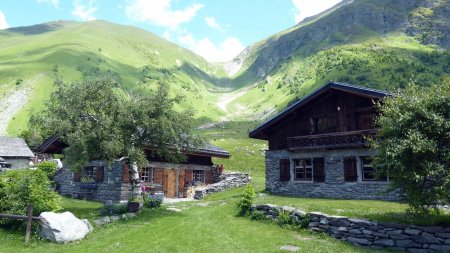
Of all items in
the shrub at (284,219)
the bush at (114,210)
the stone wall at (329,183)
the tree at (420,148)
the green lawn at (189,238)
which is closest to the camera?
the tree at (420,148)

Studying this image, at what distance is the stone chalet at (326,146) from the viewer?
970 inches

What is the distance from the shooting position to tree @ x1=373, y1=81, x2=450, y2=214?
14.0 m

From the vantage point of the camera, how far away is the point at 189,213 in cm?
2228

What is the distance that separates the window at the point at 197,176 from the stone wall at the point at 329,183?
8154mm

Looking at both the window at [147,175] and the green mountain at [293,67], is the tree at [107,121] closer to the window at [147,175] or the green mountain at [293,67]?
the window at [147,175]

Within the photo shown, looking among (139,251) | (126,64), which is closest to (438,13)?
(126,64)

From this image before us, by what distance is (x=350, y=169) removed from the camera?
25141mm

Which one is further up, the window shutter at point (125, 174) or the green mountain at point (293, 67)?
the green mountain at point (293, 67)

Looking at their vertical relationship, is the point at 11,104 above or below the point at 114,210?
above

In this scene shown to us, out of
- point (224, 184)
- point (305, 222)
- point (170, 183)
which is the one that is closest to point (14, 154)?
point (170, 183)

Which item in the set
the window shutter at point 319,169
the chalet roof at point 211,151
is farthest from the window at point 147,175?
the window shutter at point 319,169

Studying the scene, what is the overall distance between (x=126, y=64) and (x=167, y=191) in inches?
6710

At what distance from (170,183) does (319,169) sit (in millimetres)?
12744

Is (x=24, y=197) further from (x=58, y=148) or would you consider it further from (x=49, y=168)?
(x=49, y=168)
